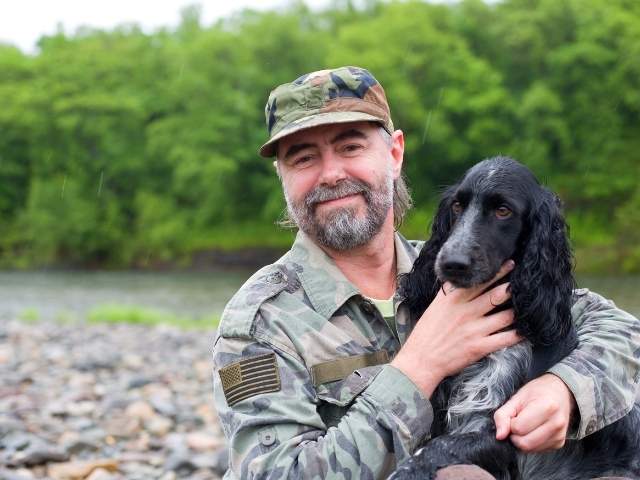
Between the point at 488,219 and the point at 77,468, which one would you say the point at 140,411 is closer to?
the point at 77,468

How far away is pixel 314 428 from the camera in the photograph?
279 centimetres

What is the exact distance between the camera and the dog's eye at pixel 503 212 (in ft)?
10.1

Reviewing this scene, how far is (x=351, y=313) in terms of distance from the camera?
318cm

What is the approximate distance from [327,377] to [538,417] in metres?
0.74

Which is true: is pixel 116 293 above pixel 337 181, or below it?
below

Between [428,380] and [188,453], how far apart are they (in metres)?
4.49

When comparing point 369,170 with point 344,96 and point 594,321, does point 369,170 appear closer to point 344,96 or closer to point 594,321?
point 344,96

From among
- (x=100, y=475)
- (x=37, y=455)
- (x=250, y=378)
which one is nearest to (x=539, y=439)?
(x=250, y=378)

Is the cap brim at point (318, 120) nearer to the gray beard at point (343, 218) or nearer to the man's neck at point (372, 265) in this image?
the gray beard at point (343, 218)

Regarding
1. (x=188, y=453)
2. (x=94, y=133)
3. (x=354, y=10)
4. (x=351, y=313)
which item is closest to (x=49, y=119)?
(x=94, y=133)

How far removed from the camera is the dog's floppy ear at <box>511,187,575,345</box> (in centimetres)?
298

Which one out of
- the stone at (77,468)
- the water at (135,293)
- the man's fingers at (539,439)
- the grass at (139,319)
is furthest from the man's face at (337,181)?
the water at (135,293)

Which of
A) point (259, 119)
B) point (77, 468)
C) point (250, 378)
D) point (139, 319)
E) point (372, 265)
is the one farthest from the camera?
point (259, 119)

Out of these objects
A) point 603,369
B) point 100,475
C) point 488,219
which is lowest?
point 100,475
